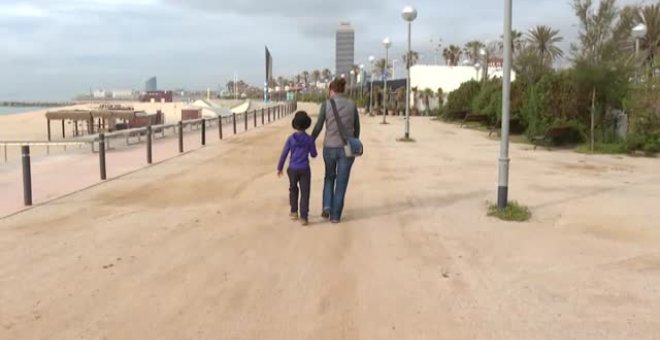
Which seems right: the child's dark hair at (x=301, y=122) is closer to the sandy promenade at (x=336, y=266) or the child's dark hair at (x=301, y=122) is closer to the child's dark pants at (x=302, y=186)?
A: the child's dark pants at (x=302, y=186)

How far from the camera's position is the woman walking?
7.88m

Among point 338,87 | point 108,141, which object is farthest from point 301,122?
point 108,141

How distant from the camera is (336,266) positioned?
6.23 meters

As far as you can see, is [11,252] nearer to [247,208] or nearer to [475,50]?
[247,208]

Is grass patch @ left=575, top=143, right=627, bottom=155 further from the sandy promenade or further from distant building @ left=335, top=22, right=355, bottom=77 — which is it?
distant building @ left=335, top=22, right=355, bottom=77

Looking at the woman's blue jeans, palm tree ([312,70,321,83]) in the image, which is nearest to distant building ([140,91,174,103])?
palm tree ([312,70,321,83])

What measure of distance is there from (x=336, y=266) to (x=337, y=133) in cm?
210

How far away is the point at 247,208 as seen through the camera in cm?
930

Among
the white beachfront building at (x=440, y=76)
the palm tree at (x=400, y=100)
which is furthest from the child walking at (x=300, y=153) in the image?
the white beachfront building at (x=440, y=76)

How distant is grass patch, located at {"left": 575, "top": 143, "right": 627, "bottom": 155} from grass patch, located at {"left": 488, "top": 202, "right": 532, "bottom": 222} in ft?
31.5

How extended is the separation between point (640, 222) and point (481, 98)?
24.7 metres

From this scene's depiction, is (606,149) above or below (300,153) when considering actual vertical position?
below

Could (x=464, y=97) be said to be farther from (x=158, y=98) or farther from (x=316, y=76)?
(x=316, y=76)

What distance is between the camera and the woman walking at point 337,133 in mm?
A: 7883
